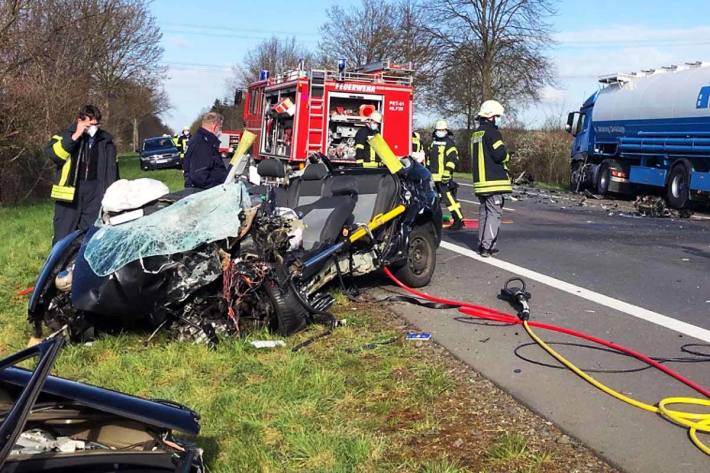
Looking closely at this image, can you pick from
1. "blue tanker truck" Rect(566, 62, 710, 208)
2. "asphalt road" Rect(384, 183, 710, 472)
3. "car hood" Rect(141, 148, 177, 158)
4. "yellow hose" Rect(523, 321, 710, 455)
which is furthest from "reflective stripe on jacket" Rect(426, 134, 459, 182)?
"car hood" Rect(141, 148, 177, 158)

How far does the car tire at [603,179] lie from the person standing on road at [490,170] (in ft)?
45.2

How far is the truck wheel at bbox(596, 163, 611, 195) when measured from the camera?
21703 mm

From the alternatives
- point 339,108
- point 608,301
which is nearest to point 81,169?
point 608,301

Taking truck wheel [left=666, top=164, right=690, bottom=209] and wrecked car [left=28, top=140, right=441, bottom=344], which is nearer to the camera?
wrecked car [left=28, top=140, right=441, bottom=344]

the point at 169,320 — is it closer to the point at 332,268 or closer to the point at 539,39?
the point at 332,268

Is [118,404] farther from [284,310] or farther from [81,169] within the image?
[81,169]

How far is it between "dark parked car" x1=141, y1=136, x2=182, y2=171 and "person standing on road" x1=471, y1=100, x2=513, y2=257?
26452mm

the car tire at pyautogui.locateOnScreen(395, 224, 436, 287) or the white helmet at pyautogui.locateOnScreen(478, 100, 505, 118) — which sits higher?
the white helmet at pyautogui.locateOnScreen(478, 100, 505, 118)

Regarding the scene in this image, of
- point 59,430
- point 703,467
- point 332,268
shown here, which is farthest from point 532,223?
point 59,430

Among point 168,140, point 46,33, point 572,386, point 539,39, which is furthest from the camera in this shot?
point 539,39

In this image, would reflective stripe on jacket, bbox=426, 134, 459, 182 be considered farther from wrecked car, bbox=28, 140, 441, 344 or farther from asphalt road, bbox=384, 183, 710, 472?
wrecked car, bbox=28, 140, 441, 344

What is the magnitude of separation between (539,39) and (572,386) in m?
37.7

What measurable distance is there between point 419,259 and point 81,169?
3.51 meters

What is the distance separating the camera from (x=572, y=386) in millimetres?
4496
